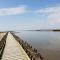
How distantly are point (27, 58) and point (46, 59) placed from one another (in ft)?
12.9

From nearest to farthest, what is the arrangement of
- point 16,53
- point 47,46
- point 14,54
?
point 14,54
point 16,53
point 47,46

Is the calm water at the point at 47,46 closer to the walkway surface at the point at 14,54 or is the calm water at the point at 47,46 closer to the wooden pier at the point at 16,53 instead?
the wooden pier at the point at 16,53

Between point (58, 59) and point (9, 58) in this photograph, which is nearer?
point (9, 58)

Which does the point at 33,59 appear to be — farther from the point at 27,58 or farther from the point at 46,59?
the point at 46,59

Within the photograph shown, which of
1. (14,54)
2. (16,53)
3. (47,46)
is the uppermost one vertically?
(47,46)

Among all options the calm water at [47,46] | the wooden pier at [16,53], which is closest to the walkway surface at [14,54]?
the wooden pier at [16,53]

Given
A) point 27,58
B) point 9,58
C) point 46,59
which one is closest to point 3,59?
point 9,58

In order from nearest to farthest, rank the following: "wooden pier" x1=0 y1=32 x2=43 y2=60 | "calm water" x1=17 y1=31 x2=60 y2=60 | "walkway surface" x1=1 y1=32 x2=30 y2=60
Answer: "wooden pier" x1=0 y1=32 x2=43 y2=60
"walkway surface" x1=1 y1=32 x2=30 y2=60
"calm water" x1=17 y1=31 x2=60 y2=60

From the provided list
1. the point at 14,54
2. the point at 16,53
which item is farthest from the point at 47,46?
the point at 14,54

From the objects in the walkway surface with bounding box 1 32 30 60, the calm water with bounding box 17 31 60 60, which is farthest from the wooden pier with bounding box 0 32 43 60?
the calm water with bounding box 17 31 60 60

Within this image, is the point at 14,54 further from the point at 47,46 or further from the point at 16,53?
the point at 47,46

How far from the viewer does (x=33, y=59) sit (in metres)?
15.2

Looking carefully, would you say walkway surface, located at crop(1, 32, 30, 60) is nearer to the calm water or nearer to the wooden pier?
the wooden pier

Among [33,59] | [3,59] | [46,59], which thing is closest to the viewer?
[33,59]
